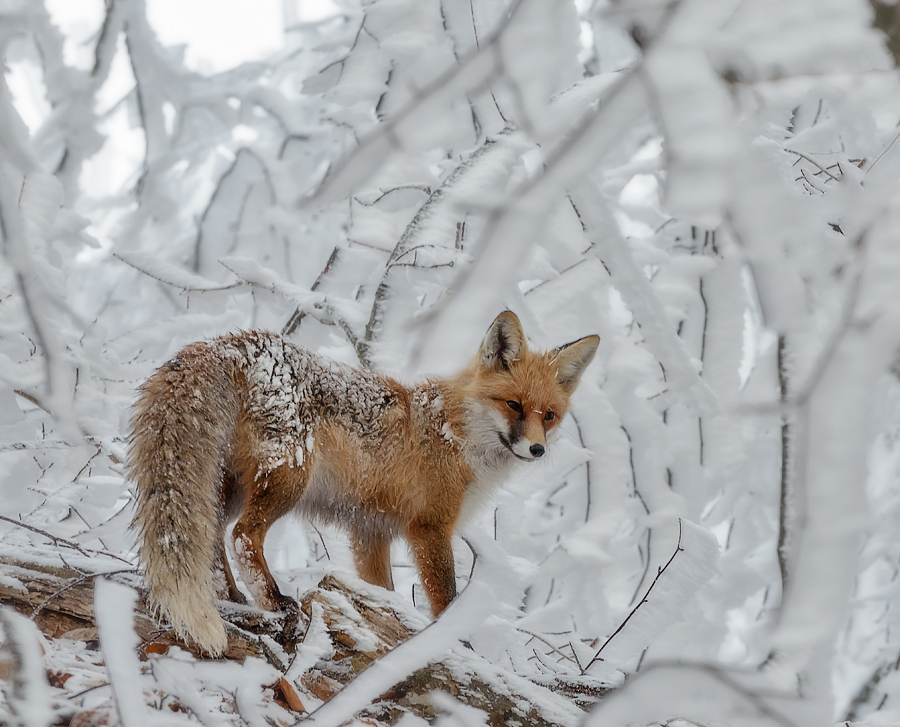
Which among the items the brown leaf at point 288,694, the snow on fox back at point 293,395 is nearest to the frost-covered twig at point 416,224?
the snow on fox back at point 293,395

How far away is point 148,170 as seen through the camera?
5504 millimetres

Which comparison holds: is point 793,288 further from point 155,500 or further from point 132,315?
point 132,315

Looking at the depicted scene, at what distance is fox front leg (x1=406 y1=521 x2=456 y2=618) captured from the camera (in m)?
2.99

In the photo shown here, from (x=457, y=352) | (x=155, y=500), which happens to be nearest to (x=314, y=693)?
(x=155, y=500)

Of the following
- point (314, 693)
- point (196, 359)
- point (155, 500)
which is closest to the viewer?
point (314, 693)

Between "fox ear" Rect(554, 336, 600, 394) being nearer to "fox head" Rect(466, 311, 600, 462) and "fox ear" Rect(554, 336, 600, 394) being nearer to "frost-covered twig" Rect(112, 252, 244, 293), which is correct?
"fox head" Rect(466, 311, 600, 462)

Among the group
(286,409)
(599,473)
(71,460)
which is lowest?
(599,473)

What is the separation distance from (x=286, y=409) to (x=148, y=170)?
361 centimetres

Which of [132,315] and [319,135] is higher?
[319,135]

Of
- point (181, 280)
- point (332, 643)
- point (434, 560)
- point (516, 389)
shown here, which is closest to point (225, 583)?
point (332, 643)

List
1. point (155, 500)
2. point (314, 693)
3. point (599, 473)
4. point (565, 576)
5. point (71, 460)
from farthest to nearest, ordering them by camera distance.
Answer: point (565, 576) → point (599, 473) → point (71, 460) → point (155, 500) → point (314, 693)

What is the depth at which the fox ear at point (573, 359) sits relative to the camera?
3.41 metres

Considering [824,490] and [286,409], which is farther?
[286,409]

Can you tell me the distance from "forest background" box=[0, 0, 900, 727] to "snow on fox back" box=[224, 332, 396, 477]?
0.92ft
